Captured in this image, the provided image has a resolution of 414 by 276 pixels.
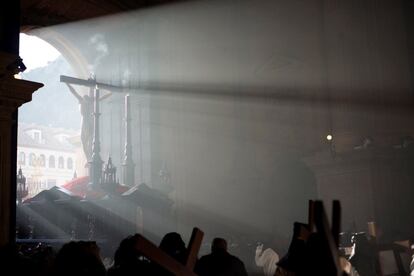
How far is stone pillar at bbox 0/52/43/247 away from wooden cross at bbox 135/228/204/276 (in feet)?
16.4

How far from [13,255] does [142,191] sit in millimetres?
11648

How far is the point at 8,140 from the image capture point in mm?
7176

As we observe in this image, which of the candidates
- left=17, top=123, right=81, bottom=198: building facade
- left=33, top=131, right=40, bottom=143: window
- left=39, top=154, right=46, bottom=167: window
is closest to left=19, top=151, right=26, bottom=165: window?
left=17, top=123, right=81, bottom=198: building facade

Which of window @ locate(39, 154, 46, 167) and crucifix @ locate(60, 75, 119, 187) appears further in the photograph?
window @ locate(39, 154, 46, 167)

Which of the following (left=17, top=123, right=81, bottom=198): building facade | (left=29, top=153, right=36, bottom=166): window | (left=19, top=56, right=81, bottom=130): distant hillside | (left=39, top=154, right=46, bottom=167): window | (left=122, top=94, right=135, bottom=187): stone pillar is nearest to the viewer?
(left=122, top=94, right=135, bottom=187): stone pillar

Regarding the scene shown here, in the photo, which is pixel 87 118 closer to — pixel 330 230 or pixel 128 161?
pixel 128 161

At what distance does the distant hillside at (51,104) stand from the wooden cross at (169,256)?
27212mm

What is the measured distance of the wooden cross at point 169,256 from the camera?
239 centimetres

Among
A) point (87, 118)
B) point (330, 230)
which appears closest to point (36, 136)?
point (87, 118)

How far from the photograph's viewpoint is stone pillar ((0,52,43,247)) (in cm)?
701

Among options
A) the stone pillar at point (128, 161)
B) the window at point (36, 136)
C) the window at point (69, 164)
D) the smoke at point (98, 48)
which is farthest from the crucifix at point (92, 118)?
the window at point (69, 164)

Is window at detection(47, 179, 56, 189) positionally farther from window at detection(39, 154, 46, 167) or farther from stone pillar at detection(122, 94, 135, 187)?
stone pillar at detection(122, 94, 135, 187)

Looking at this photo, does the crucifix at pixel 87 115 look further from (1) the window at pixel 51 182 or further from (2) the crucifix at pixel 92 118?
(1) the window at pixel 51 182

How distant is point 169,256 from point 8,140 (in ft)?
17.4
